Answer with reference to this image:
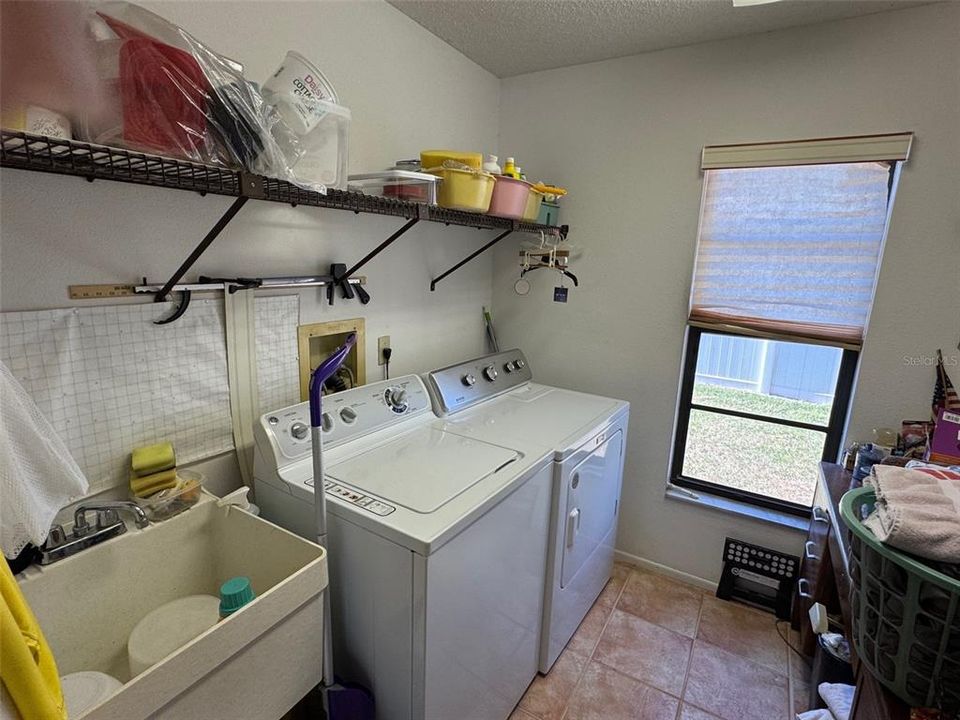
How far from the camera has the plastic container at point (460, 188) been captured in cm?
163

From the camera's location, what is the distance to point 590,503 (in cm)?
198

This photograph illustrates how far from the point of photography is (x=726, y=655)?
2033 millimetres

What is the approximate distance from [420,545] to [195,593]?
0.74 metres

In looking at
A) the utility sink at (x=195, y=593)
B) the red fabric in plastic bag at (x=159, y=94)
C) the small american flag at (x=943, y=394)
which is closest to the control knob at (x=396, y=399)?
the utility sink at (x=195, y=593)

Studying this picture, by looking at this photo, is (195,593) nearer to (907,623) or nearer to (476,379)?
(476,379)

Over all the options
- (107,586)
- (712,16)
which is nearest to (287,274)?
(107,586)

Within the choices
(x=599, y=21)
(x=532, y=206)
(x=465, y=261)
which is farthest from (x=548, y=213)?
(x=599, y=21)

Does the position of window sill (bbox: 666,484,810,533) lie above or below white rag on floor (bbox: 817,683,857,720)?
above

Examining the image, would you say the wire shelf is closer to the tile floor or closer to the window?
the window

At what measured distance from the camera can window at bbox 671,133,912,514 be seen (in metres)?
1.90

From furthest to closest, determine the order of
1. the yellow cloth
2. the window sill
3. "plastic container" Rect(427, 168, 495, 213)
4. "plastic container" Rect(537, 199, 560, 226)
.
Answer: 1. "plastic container" Rect(537, 199, 560, 226)
2. the window sill
3. "plastic container" Rect(427, 168, 495, 213)
4. the yellow cloth

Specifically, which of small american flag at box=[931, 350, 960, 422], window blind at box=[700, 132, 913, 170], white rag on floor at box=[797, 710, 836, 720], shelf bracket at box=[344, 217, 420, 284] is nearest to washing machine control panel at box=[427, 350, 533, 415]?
shelf bracket at box=[344, 217, 420, 284]

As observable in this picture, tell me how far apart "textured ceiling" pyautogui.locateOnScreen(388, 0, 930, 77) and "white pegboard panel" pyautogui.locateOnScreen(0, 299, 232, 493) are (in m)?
1.48

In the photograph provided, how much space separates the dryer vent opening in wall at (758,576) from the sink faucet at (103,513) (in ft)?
7.91
